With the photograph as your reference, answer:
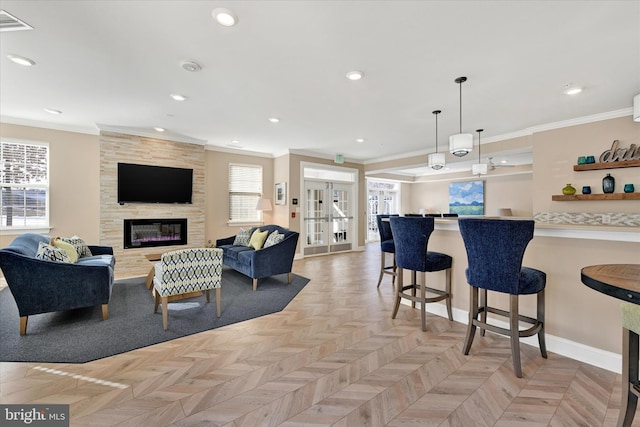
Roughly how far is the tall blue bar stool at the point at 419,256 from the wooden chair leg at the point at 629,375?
1.37 meters

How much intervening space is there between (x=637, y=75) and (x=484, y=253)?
2.85 m

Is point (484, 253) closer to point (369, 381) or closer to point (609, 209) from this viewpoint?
point (369, 381)

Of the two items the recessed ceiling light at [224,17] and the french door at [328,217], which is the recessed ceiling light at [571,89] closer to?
the recessed ceiling light at [224,17]

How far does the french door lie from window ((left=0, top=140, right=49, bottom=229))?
4.98 m

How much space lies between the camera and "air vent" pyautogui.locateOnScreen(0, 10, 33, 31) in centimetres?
196

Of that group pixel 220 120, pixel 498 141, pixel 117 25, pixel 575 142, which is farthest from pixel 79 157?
pixel 575 142

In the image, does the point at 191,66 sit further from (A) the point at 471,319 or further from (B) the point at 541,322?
(B) the point at 541,322

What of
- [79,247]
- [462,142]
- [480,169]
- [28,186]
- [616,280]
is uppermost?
[480,169]

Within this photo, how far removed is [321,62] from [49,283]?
350 centimetres

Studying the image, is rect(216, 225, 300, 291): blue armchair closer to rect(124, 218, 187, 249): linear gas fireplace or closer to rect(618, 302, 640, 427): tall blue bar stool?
rect(124, 218, 187, 249): linear gas fireplace

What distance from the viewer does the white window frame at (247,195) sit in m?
6.51

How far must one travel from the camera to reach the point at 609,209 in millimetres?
4035

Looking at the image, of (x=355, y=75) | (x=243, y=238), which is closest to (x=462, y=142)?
(x=355, y=75)

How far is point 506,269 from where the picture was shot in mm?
1996
